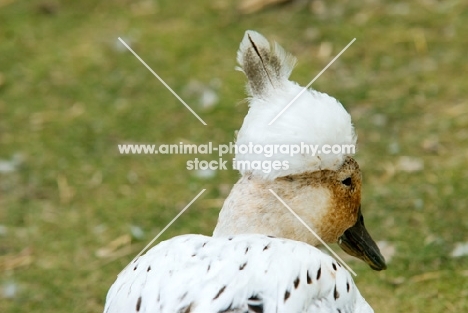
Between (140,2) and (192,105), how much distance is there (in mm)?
2031

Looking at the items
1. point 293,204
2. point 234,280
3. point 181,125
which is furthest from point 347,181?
point 181,125

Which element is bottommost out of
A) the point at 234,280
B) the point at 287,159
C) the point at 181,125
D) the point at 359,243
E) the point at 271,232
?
the point at 181,125

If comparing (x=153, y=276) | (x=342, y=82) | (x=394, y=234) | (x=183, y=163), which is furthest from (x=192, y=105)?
(x=153, y=276)

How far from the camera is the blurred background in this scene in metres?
4.47

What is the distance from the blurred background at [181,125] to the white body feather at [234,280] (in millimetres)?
976

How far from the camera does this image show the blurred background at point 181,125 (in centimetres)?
447

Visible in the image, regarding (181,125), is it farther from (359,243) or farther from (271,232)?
(271,232)

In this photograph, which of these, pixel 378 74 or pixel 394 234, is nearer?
pixel 394 234

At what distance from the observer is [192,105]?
616 centimetres

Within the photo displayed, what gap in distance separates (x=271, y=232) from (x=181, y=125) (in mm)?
2933

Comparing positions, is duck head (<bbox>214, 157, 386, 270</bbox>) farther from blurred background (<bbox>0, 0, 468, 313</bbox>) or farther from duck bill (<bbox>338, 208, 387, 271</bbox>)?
blurred background (<bbox>0, 0, 468, 313</bbox>)

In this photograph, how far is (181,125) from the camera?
5.97 meters

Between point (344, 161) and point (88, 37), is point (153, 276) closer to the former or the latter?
point (344, 161)

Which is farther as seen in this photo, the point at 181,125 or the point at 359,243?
the point at 181,125
